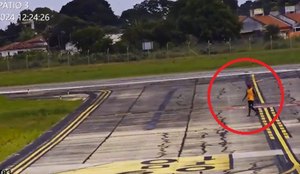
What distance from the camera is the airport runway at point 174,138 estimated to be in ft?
65.3

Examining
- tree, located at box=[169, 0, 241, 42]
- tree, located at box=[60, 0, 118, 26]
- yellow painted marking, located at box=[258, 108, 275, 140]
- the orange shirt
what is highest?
tree, located at box=[60, 0, 118, 26]

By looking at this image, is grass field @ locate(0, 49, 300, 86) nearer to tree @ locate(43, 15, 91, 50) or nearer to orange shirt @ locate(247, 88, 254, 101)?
orange shirt @ locate(247, 88, 254, 101)

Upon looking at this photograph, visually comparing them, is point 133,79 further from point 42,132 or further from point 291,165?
point 291,165

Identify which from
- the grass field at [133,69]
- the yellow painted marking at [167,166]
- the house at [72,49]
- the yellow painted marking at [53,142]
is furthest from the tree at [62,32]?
the yellow painted marking at [167,166]

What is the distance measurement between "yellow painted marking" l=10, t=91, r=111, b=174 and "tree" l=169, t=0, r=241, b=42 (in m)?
57.5

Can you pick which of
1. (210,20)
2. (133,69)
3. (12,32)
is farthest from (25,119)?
(12,32)

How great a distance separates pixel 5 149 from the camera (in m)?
27.1

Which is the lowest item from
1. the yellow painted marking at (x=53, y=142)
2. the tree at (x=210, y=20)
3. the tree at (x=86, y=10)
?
the yellow painted marking at (x=53, y=142)

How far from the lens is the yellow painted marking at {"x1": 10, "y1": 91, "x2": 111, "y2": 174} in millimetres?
22203

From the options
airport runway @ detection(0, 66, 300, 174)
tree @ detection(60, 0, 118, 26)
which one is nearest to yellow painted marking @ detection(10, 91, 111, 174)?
airport runway @ detection(0, 66, 300, 174)

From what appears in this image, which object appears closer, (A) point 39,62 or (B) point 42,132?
(B) point 42,132

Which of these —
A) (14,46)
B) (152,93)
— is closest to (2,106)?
(152,93)

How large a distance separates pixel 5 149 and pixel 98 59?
201 feet

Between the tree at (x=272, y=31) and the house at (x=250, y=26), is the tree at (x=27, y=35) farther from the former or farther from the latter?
the tree at (x=272, y=31)
